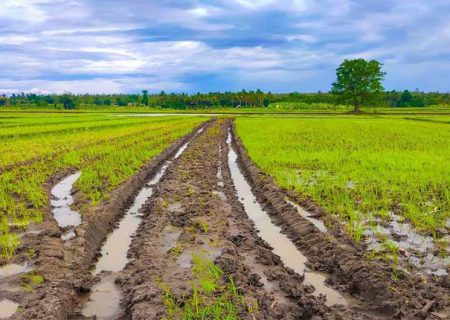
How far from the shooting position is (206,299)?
4191 millimetres

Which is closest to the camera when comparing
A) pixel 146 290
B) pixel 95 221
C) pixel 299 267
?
pixel 146 290

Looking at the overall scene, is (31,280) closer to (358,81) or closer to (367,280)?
(367,280)

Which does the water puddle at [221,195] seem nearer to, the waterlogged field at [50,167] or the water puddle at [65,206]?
the waterlogged field at [50,167]

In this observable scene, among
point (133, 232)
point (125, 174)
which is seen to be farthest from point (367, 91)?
point (133, 232)

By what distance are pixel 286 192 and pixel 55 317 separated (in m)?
6.09

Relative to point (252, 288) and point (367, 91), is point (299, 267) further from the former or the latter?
point (367, 91)

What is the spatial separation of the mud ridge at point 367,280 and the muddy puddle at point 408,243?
0.48 meters

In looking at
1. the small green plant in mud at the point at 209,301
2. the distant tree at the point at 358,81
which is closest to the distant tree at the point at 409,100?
the distant tree at the point at 358,81

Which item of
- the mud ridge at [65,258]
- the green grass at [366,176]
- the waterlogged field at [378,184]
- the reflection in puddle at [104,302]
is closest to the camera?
the mud ridge at [65,258]

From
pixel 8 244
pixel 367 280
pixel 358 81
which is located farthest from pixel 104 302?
pixel 358 81

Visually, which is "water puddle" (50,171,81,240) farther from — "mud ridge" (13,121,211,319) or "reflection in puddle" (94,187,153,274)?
"reflection in puddle" (94,187,153,274)

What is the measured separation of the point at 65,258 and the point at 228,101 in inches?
3750

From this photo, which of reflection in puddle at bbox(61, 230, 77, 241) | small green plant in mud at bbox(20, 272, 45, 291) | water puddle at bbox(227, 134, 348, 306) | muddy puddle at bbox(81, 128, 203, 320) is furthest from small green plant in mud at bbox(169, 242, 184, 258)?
reflection in puddle at bbox(61, 230, 77, 241)

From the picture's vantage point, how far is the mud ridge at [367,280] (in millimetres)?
4195
